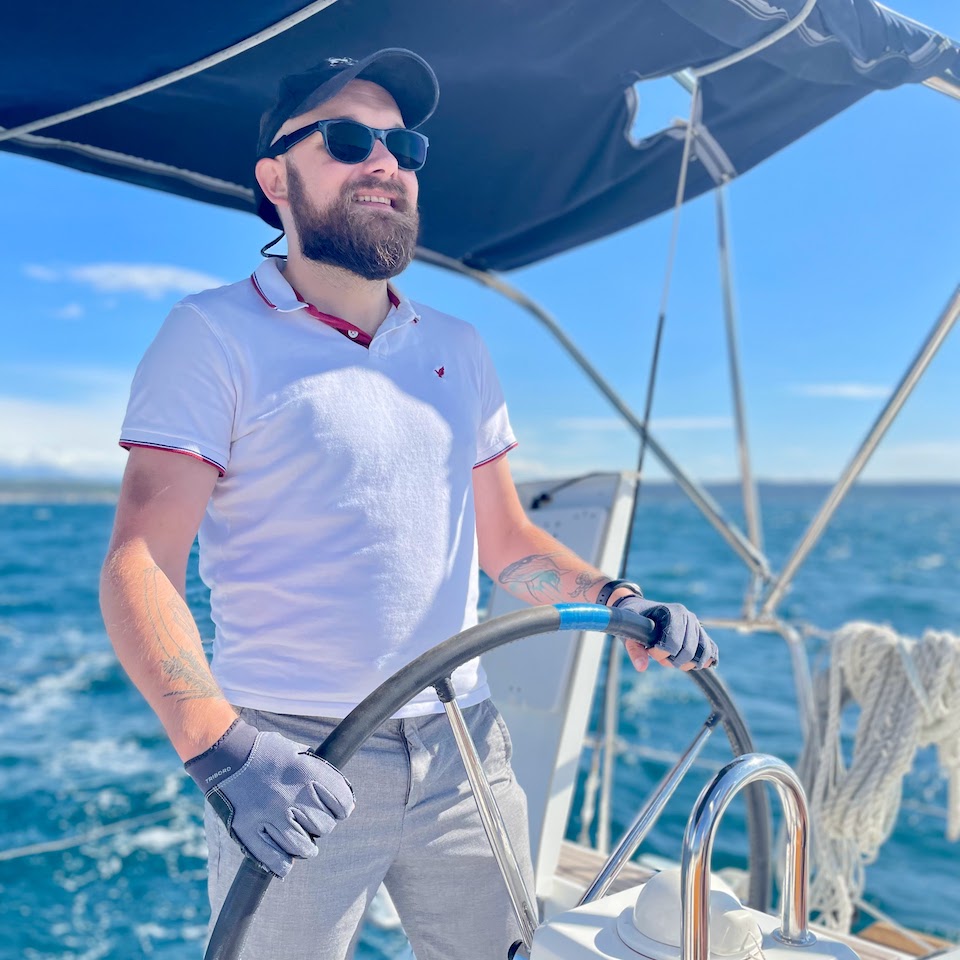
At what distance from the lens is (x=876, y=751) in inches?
96.1

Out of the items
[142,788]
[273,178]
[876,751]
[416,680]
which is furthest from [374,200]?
[142,788]

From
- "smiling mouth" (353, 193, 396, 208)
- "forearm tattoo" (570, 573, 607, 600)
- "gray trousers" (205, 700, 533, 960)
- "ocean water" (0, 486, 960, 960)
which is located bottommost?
"ocean water" (0, 486, 960, 960)

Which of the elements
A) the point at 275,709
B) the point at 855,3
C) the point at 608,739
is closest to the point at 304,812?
the point at 275,709

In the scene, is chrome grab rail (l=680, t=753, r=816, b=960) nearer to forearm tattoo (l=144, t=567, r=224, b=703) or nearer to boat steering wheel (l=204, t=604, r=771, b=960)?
boat steering wheel (l=204, t=604, r=771, b=960)

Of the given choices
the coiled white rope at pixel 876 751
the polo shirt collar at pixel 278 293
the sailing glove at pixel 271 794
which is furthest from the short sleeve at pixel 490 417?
the coiled white rope at pixel 876 751

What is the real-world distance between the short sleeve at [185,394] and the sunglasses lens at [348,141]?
28cm

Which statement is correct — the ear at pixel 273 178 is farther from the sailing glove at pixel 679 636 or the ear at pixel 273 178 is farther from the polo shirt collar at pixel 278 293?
the sailing glove at pixel 679 636

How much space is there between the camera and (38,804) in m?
6.66

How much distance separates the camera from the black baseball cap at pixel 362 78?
1224mm

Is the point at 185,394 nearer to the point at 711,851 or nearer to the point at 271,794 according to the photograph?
the point at 271,794

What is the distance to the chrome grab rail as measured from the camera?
34.1 inches

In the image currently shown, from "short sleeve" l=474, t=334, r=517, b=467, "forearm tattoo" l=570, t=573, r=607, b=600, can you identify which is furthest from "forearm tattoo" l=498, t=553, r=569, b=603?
"short sleeve" l=474, t=334, r=517, b=467

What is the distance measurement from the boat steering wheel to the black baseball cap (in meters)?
0.69

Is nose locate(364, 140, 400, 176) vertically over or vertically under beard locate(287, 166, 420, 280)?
over
